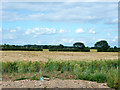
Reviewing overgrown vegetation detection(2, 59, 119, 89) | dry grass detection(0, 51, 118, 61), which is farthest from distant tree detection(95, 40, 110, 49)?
overgrown vegetation detection(2, 59, 119, 89)

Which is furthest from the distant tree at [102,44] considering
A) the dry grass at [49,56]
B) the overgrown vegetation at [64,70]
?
the overgrown vegetation at [64,70]

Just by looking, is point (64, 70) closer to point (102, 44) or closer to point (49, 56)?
point (49, 56)

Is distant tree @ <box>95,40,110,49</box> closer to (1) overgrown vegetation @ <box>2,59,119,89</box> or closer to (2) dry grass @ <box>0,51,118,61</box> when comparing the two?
(2) dry grass @ <box>0,51,118,61</box>

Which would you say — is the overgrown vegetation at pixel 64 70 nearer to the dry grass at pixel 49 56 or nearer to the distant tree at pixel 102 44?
the dry grass at pixel 49 56

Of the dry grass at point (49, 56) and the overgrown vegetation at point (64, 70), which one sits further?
the dry grass at point (49, 56)

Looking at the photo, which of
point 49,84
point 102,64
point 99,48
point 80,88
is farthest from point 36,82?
point 99,48

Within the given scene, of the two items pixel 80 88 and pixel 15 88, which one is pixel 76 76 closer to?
pixel 80 88

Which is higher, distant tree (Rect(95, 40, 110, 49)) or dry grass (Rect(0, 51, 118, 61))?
distant tree (Rect(95, 40, 110, 49))

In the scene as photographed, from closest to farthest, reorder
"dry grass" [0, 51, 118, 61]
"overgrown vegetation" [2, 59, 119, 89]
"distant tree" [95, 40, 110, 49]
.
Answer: "overgrown vegetation" [2, 59, 119, 89] < "dry grass" [0, 51, 118, 61] < "distant tree" [95, 40, 110, 49]

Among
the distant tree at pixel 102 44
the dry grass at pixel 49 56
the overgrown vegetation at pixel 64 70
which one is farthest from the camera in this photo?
the distant tree at pixel 102 44

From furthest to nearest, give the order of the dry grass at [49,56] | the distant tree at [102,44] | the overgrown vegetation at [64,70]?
the distant tree at [102,44] < the dry grass at [49,56] < the overgrown vegetation at [64,70]

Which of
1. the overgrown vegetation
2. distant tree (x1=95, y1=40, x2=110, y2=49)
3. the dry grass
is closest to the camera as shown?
the overgrown vegetation

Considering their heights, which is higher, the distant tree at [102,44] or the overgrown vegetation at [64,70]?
the distant tree at [102,44]

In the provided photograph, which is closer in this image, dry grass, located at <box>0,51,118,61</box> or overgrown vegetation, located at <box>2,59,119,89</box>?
overgrown vegetation, located at <box>2,59,119,89</box>
